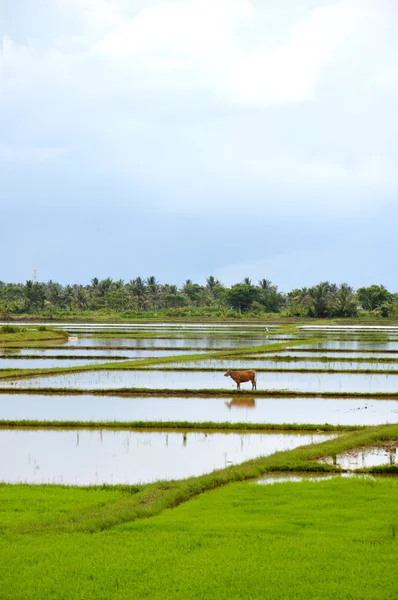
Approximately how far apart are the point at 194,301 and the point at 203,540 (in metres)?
79.2

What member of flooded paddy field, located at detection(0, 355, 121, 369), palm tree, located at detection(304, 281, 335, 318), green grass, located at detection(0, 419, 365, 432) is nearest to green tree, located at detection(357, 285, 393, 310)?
palm tree, located at detection(304, 281, 335, 318)

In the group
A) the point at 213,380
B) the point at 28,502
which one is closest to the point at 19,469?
the point at 28,502

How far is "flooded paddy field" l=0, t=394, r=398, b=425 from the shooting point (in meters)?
12.6

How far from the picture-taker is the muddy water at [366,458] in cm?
873

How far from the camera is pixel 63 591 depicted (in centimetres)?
456

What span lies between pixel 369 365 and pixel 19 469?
1529cm

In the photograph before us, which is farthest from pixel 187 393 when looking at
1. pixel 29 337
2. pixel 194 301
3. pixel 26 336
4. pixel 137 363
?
pixel 194 301

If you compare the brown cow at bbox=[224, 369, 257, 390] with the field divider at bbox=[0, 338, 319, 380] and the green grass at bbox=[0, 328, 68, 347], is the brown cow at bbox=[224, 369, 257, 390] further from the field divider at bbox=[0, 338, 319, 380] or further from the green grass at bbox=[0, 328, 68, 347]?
the green grass at bbox=[0, 328, 68, 347]

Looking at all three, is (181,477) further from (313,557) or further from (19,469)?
(313,557)

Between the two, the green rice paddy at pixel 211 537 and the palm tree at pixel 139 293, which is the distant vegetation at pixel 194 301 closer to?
the palm tree at pixel 139 293

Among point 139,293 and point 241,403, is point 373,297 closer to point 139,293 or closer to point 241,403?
point 139,293

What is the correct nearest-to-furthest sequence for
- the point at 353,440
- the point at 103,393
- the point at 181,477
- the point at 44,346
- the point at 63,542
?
the point at 63,542 → the point at 181,477 → the point at 353,440 → the point at 103,393 → the point at 44,346

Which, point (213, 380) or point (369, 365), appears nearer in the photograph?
point (213, 380)

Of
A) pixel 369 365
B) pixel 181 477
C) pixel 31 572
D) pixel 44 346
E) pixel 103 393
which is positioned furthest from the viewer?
pixel 44 346
